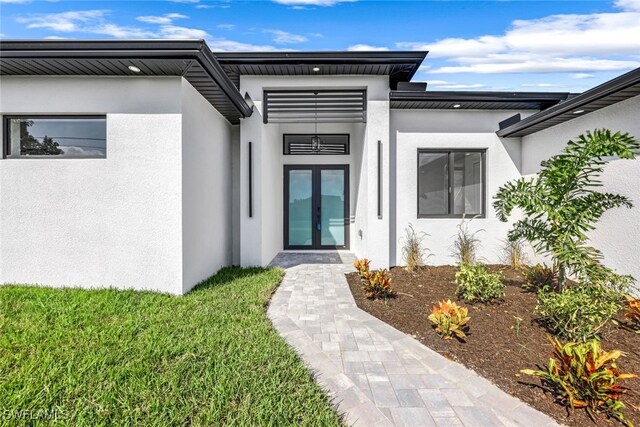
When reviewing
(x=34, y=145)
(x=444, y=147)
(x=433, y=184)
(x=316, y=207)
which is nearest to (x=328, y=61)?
(x=444, y=147)

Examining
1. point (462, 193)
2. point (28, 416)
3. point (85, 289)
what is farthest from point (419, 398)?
point (462, 193)

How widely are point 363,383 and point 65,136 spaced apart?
528cm

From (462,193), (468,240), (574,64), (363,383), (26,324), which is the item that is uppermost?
(574,64)

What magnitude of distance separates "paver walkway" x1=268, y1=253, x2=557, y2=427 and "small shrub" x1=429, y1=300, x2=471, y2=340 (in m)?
0.35

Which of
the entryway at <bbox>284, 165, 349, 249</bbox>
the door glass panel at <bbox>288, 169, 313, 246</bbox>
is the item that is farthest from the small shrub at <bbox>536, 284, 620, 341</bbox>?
the door glass panel at <bbox>288, 169, 313, 246</bbox>

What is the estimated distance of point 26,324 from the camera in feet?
9.81

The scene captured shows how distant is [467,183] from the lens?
6.36m

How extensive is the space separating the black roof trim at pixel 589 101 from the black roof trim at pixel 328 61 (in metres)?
2.42

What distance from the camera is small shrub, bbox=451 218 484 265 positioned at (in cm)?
602

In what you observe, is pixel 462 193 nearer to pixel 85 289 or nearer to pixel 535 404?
pixel 535 404

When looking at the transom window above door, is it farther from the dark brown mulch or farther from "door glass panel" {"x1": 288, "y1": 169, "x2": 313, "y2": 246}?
the dark brown mulch

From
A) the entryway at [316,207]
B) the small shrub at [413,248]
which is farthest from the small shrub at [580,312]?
the entryway at [316,207]

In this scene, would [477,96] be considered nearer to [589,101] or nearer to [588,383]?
[589,101]

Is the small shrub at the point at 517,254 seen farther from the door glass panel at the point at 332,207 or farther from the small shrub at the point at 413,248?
the door glass panel at the point at 332,207
